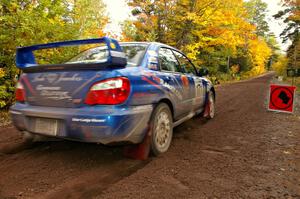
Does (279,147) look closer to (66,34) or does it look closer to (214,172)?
(214,172)

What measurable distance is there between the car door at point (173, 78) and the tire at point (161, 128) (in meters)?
0.26

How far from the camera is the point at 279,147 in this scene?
3.50 meters

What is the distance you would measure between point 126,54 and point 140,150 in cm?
140

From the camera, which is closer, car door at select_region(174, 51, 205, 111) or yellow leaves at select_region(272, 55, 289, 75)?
car door at select_region(174, 51, 205, 111)

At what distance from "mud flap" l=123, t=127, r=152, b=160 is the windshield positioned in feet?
3.23

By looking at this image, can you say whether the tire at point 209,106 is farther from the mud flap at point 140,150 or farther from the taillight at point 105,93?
the taillight at point 105,93

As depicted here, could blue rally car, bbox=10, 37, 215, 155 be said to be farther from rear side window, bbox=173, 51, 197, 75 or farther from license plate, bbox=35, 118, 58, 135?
rear side window, bbox=173, 51, 197, 75

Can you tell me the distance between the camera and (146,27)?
17750mm

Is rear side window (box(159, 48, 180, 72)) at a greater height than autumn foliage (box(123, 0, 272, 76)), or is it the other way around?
autumn foliage (box(123, 0, 272, 76))

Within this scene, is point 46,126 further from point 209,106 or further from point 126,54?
point 209,106

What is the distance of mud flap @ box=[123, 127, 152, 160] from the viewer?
9.16 feet

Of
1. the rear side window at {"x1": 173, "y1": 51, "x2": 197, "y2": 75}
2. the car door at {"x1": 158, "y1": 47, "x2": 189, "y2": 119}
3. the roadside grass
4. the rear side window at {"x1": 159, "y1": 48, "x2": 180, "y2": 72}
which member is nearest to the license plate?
the car door at {"x1": 158, "y1": 47, "x2": 189, "y2": 119}

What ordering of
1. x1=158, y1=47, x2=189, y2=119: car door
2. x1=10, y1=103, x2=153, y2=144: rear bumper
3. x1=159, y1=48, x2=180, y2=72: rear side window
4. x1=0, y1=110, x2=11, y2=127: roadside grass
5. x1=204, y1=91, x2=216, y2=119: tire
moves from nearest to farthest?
x1=10, y1=103, x2=153, y2=144: rear bumper < x1=158, y1=47, x2=189, y2=119: car door < x1=159, y1=48, x2=180, y2=72: rear side window < x1=0, y1=110, x2=11, y2=127: roadside grass < x1=204, y1=91, x2=216, y2=119: tire

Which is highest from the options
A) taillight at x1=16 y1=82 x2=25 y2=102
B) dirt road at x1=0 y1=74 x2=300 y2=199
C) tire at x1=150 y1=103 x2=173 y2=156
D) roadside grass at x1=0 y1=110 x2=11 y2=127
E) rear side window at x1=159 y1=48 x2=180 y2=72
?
rear side window at x1=159 y1=48 x2=180 y2=72
